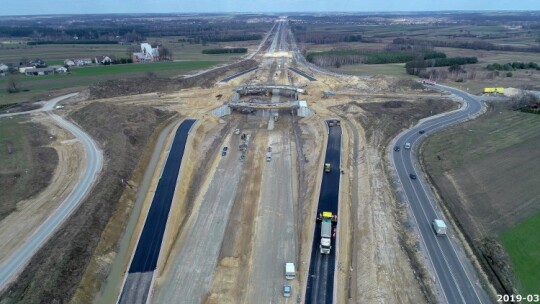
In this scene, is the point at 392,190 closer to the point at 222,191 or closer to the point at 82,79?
the point at 222,191

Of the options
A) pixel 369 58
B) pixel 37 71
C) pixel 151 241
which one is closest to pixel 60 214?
pixel 151 241

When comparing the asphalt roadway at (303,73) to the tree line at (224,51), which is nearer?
the asphalt roadway at (303,73)

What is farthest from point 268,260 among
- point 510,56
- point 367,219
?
point 510,56

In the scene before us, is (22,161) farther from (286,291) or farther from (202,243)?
(286,291)

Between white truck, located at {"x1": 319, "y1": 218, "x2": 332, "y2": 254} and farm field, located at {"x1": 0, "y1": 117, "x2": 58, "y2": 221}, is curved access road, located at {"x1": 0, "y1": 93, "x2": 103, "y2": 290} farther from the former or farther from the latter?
white truck, located at {"x1": 319, "y1": 218, "x2": 332, "y2": 254}

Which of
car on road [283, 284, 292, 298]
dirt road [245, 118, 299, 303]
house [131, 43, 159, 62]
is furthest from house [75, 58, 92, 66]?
car on road [283, 284, 292, 298]

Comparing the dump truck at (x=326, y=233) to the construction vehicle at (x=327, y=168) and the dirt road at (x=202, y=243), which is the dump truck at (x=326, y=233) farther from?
the construction vehicle at (x=327, y=168)

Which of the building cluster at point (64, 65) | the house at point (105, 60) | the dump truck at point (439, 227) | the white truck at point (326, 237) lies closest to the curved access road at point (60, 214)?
the white truck at point (326, 237)
